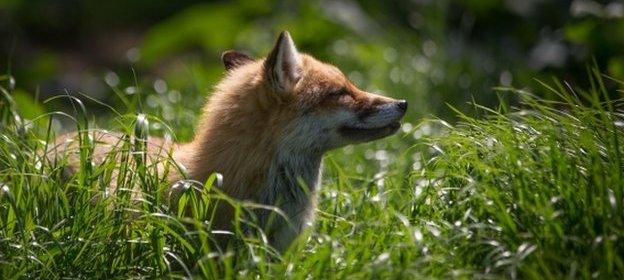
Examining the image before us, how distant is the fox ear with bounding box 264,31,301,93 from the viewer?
5672 mm

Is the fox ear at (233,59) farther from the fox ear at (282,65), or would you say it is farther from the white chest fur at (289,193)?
the white chest fur at (289,193)

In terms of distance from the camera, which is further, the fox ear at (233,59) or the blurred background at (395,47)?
the blurred background at (395,47)

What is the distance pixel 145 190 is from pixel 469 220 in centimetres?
145

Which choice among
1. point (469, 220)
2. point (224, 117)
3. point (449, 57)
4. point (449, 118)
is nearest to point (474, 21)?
point (449, 57)

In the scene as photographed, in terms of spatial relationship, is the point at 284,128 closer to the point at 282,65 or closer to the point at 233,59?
the point at 282,65

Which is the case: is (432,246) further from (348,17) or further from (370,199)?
(348,17)

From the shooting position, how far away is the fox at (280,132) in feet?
18.1

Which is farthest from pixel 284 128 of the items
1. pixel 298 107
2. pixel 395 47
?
pixel 395 47

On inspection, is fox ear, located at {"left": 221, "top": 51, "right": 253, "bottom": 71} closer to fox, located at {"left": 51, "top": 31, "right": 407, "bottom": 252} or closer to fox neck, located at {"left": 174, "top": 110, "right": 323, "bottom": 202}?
fox, located at {"left": 51, "top": 31, "right": 407, "bottom": 252}

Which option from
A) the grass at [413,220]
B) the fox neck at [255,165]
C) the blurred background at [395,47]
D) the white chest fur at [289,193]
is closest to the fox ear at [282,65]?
the fox neck at [255,165]

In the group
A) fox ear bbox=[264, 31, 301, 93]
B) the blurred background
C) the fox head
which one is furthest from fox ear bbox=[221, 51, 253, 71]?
the blurred background

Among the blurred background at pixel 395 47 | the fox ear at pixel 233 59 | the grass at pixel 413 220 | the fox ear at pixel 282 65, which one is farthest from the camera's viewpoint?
the blurred background at pixel 395 47

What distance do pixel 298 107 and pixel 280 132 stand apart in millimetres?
186

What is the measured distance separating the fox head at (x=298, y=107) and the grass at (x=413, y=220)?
0.38 metres
